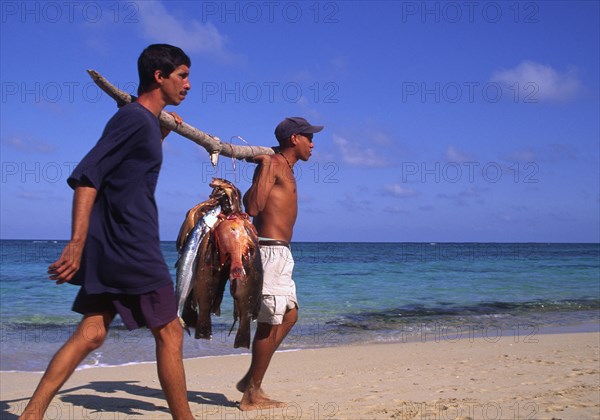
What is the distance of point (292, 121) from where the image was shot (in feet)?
16.2

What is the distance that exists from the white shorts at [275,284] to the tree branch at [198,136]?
2.29 feet

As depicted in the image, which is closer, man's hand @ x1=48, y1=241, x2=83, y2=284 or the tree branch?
man's hand @ x1=48, y1=241, x2=83, y2=284

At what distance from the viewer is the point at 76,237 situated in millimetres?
3004

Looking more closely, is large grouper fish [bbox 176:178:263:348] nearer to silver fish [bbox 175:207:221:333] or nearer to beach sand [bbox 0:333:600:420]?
silver fish [bbox 175:207:221:333]

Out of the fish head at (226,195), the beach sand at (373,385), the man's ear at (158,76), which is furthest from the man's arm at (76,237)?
the beach sand at (373,385)

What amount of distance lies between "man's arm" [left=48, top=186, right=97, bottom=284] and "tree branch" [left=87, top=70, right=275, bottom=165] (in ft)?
2.51

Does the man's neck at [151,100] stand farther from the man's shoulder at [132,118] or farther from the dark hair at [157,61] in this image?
the man's shoulder at [132,118]

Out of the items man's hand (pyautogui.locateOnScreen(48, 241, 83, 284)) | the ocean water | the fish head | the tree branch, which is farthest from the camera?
the ocean water

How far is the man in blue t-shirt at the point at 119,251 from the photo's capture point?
3059 millimetres

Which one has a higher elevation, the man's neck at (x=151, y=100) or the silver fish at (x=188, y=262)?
the man's neck at (x=151, y=100)

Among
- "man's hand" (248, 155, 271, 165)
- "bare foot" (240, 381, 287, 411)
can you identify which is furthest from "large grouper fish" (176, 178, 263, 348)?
"bare foot" (240, 381, 287, 411)

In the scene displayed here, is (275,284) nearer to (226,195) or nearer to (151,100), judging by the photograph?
(226,195)

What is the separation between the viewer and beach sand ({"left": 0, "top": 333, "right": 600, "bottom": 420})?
4723mm

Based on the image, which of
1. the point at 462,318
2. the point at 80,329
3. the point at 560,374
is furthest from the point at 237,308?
the point at 462,318
